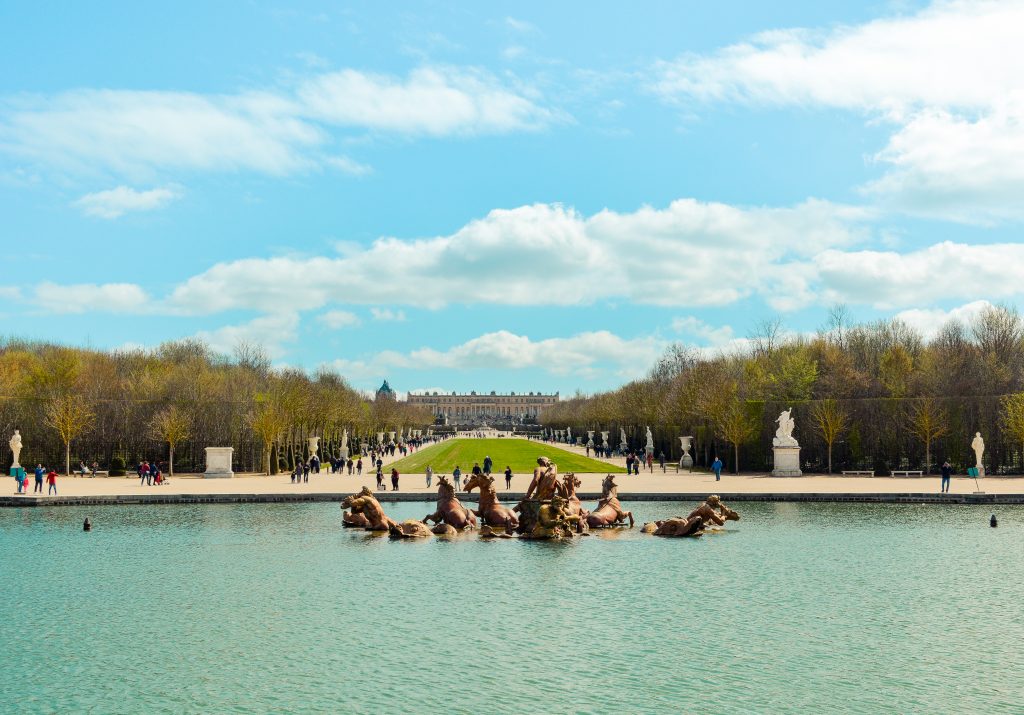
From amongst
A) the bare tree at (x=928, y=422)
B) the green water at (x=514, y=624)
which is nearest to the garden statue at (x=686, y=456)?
the bare tree at (x=928, y=422)

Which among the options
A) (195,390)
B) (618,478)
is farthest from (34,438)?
(618,478)

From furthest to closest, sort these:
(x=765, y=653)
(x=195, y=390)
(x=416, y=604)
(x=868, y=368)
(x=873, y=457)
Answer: (x=868, y=368) < (x=195, y=390) < (x=873, y=457) < (x=416, y=604) < (x=765, y=653)

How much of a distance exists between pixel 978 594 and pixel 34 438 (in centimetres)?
5061

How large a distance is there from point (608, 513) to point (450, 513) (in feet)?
15.1

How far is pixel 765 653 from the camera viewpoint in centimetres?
1378

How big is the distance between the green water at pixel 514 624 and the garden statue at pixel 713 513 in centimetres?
100

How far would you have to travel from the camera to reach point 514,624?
15531mm

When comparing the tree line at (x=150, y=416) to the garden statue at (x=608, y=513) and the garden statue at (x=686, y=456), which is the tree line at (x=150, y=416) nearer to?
the garden statue at (x=686, y=456)

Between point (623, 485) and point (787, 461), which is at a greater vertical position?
point (787, 461)

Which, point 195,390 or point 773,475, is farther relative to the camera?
point 195,390

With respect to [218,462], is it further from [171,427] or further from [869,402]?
[869,402]

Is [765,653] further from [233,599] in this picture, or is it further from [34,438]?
[34,438]

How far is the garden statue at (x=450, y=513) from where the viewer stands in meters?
26.8

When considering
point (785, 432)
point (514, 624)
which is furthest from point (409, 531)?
point (785, 432)
